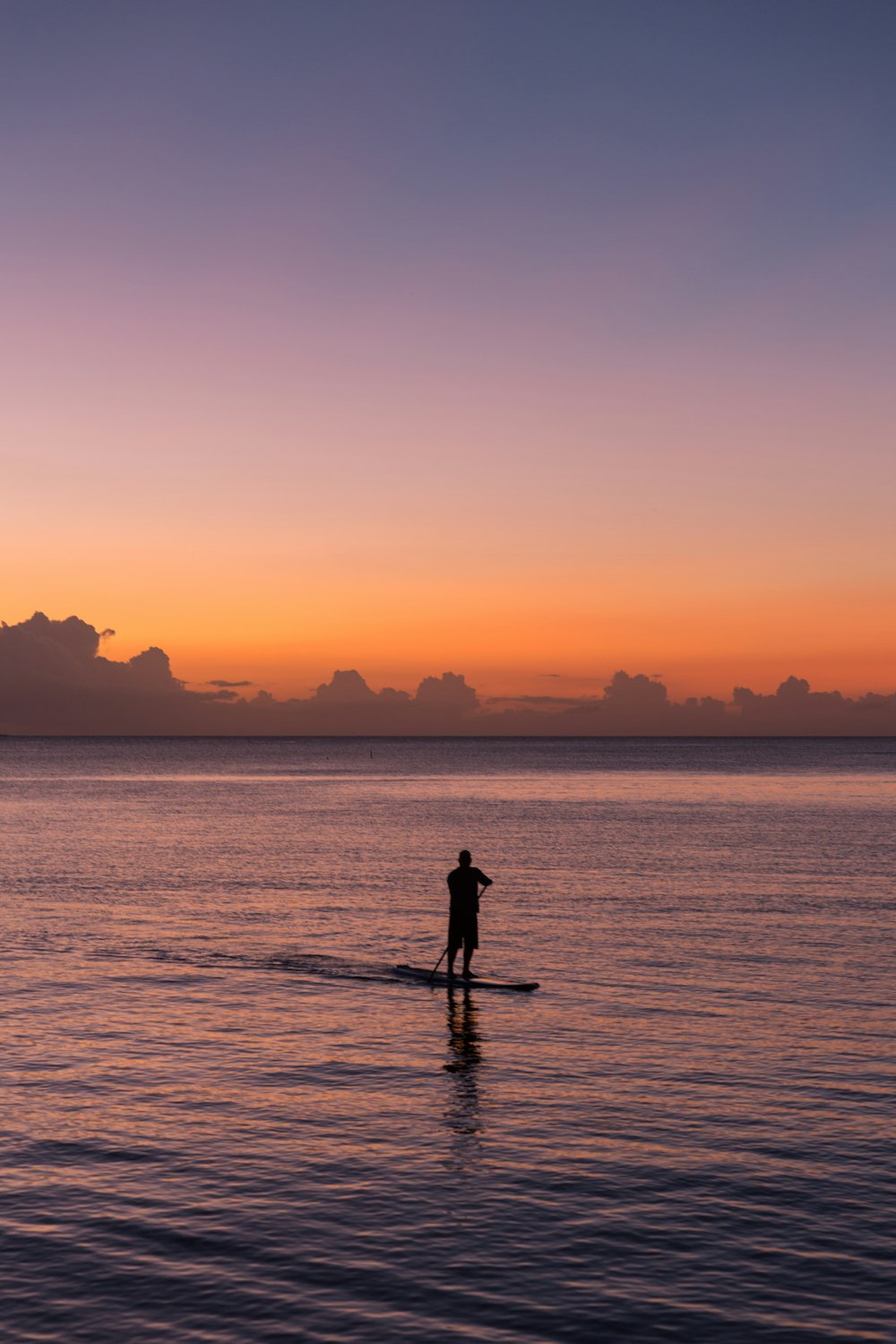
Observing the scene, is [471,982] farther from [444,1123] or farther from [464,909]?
[444,1123]

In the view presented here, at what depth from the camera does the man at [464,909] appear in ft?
102

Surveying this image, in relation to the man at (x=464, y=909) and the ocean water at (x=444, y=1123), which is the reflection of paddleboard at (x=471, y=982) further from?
the ocean water at (x=444, y=1123)

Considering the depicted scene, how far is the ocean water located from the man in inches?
72.4

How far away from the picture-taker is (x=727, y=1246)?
14.5 meters

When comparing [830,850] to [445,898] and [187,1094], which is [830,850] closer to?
[445,898]

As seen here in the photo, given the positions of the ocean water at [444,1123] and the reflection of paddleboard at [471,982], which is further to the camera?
the reflection of paddleboard at [471,982]

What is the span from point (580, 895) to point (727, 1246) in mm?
35663

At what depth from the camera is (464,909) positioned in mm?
31312

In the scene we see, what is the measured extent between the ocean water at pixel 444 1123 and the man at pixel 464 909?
1.84 metres

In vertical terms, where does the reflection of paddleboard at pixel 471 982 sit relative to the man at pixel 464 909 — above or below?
below

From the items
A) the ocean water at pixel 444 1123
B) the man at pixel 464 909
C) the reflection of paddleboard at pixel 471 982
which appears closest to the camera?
the ocean water at pixel 444 1123

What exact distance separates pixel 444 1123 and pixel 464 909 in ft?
39.9

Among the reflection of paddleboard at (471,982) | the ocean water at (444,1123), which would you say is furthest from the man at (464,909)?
the ocean water at (444,1123)

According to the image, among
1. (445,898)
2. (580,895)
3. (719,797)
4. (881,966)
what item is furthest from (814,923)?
(719,797)
